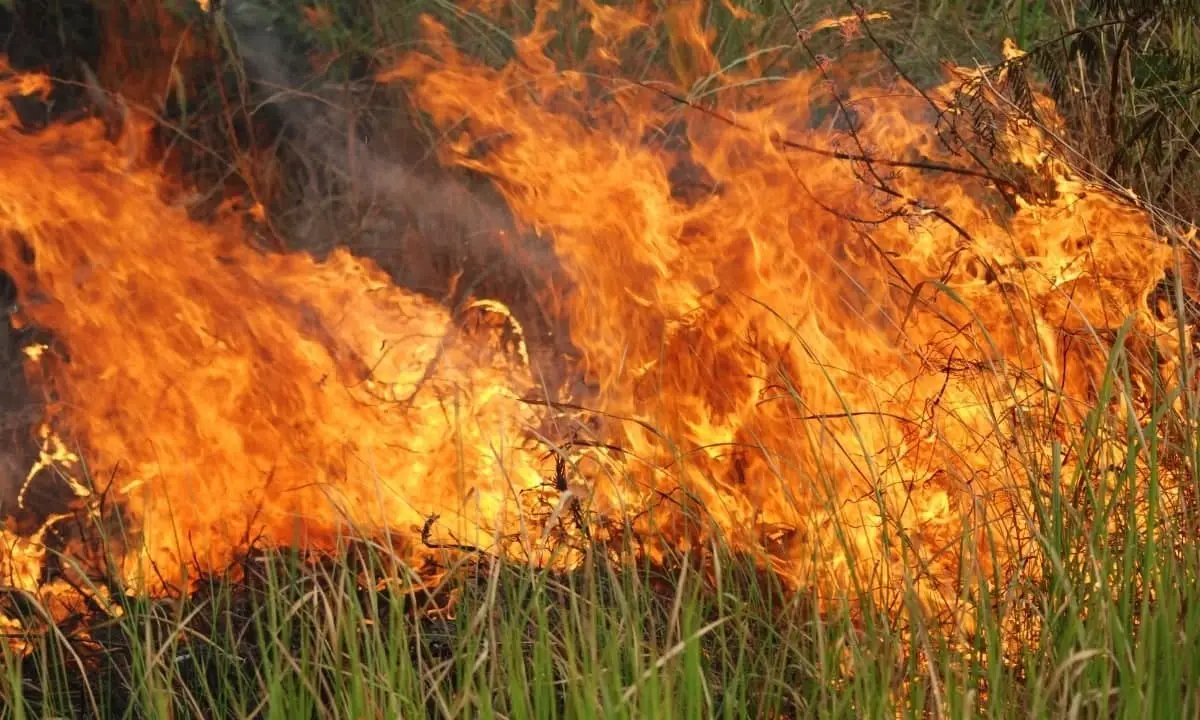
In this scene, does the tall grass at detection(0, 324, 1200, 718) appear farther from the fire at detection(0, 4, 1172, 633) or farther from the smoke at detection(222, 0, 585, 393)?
the smoke at detection(222, 0, 585, 393)

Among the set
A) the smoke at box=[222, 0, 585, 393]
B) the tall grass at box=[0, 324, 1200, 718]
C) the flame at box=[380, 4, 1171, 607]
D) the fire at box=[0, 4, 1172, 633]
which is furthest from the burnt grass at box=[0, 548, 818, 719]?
the smoke at box=[222, 0, 585, 393]

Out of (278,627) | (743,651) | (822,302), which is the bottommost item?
(278,627)

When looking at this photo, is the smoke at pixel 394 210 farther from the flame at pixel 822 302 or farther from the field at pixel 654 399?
the flame at pixel 822 302

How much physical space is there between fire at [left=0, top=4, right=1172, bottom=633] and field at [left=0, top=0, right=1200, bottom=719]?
0.03 feet

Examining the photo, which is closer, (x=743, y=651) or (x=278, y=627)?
(x=743, y=651)

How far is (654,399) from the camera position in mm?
3465

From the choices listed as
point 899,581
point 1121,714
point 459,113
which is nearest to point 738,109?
point 459,113

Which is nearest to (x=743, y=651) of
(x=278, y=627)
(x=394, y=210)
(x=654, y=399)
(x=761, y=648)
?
(x=761, y=648)

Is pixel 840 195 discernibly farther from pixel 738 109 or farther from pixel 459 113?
pixel 459 113

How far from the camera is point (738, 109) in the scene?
4.49 metres

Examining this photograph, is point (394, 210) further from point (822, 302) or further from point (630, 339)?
point (822, 302)

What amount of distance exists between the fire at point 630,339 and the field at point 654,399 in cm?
1

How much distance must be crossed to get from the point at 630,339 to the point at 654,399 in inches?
5.9

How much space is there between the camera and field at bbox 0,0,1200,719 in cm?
260
